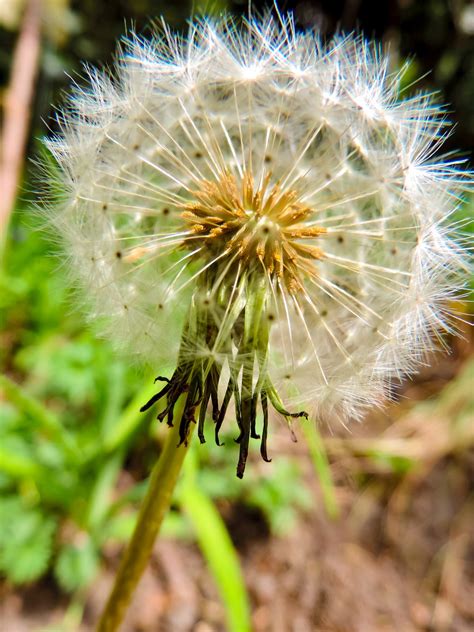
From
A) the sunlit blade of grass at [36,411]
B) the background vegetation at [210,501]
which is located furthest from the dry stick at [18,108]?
the sunlit blade of grass at [36,411]

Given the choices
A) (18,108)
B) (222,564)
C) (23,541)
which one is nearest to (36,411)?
(23,541)

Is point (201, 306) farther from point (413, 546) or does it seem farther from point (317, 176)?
point (413, 546)

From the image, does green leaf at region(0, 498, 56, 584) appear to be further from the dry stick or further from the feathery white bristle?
the dry stick

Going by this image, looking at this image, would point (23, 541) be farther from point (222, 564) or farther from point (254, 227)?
point (254, 227)

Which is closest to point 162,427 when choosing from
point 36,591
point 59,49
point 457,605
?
point 36,591

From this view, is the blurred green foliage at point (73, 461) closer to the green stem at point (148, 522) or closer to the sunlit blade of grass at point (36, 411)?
the sunlit blade of grass at point (36, 411)
